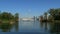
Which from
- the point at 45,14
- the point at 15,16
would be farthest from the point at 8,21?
the point at 45,14

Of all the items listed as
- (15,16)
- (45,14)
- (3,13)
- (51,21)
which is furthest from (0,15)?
(51,21)

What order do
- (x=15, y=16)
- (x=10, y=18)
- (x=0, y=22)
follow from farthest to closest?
(x=15, y=16), (x=10, y=18), (x=0, y=22)

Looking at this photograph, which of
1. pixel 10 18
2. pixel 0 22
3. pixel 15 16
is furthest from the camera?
pixel 15 16

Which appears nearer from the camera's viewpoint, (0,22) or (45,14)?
(0,22)

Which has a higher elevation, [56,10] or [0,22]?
[56,10]

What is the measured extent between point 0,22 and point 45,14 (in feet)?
42.9

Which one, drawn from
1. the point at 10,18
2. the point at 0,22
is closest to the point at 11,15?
the point at 10,18

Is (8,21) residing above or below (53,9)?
below

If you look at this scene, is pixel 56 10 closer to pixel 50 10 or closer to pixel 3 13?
pixel 50 10

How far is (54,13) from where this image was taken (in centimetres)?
4656

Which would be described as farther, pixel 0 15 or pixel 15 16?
pixel 15 16

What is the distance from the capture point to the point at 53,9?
47.6 m

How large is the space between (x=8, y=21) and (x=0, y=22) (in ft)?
12.1

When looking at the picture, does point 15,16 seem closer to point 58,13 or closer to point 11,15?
point 11,15
